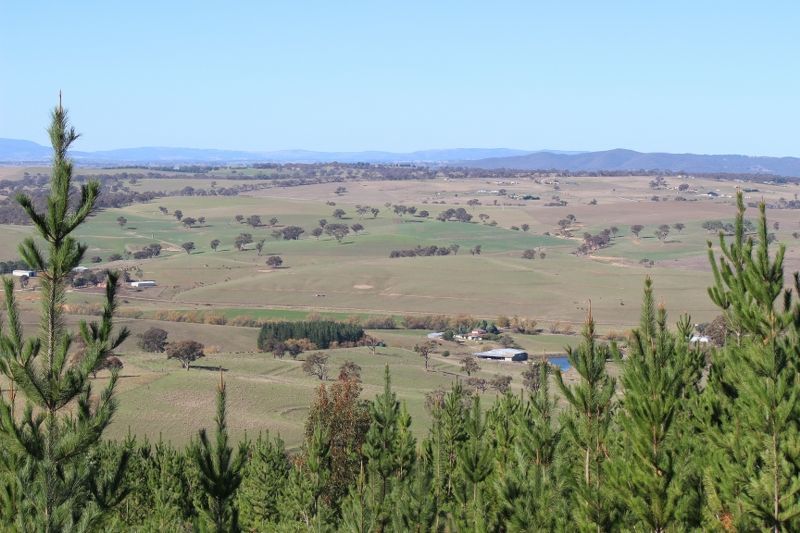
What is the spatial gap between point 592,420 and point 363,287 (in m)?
105

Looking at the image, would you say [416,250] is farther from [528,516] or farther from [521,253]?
[528,516]

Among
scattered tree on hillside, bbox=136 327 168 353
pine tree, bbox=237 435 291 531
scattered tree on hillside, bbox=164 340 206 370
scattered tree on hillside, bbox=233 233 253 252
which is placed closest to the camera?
pine tree, bbox=237 435 291 531

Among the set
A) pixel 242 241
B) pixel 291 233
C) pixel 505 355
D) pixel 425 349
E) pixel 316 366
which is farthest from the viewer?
pixel 291 233

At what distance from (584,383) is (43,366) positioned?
27.5ft

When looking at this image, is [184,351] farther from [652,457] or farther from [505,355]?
[652,457]

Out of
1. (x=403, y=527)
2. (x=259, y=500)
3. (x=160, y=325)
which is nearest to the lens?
(x=403, y=527)

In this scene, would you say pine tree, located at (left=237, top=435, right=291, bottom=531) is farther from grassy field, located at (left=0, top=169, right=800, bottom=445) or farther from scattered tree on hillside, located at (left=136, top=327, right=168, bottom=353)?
scattered tree on hillside, located at (left=136, top=327, right=168, bottom=353)

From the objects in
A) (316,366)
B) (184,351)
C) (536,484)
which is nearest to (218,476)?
(536,484)

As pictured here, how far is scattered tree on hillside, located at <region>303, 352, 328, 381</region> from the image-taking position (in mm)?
79500

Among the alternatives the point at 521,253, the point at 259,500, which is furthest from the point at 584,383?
the point at 521,253

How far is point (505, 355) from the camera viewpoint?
88875 mm

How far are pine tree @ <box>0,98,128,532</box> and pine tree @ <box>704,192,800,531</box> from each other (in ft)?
31.5

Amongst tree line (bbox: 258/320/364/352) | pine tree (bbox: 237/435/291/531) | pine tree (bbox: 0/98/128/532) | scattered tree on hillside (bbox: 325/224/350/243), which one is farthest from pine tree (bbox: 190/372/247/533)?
scattered tree on hillside (bbox: 325/224/350/243)

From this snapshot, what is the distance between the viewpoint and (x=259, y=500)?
3456 cm
